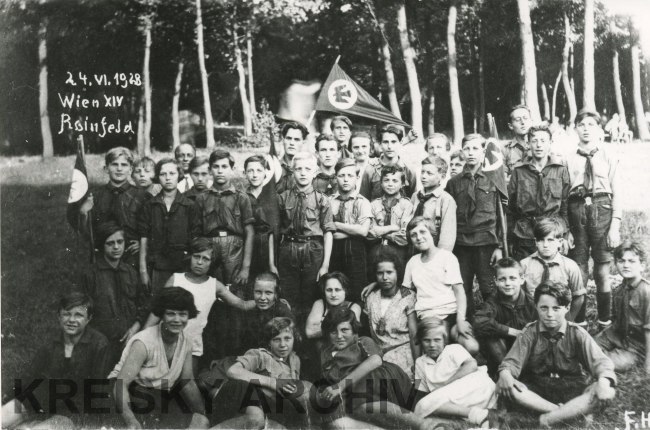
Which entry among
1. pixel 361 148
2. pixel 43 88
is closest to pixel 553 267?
pixel 361 148

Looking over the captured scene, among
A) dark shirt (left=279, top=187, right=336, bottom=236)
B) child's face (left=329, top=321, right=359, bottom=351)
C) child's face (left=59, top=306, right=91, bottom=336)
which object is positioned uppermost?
dark shirt (left=279, top=187, right=336, bottom=236)

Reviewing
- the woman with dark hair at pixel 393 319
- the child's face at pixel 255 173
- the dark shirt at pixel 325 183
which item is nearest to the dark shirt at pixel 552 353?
the woman with dark hair at pixel 393 319

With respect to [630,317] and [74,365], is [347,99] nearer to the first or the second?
[630,317]

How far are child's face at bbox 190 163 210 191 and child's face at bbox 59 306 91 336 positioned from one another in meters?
1.23

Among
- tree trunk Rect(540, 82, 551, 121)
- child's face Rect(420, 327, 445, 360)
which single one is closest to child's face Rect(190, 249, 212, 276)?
child's face Rect(420, 327, 445, 360)

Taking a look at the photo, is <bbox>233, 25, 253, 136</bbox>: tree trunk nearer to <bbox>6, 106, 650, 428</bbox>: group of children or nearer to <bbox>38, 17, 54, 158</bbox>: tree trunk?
<bbox>6, 106, 650, 428</bbox>: group of children

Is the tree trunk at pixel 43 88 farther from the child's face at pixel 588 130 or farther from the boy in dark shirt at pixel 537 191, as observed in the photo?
the child's face at pixel 588 130

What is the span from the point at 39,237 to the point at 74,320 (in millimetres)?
1140

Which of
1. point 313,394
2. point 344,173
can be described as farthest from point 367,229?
point 313,394

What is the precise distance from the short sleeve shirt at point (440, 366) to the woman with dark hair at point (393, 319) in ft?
0.30

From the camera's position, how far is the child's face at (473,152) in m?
4.79

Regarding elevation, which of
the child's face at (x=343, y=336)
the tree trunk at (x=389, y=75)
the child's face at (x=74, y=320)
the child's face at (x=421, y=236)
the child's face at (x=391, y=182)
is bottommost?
the child's face at (x=343, y=336)

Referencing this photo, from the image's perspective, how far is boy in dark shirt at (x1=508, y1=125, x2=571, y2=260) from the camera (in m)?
4.80

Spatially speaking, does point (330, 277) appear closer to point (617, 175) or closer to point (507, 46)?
point (617, 175)
